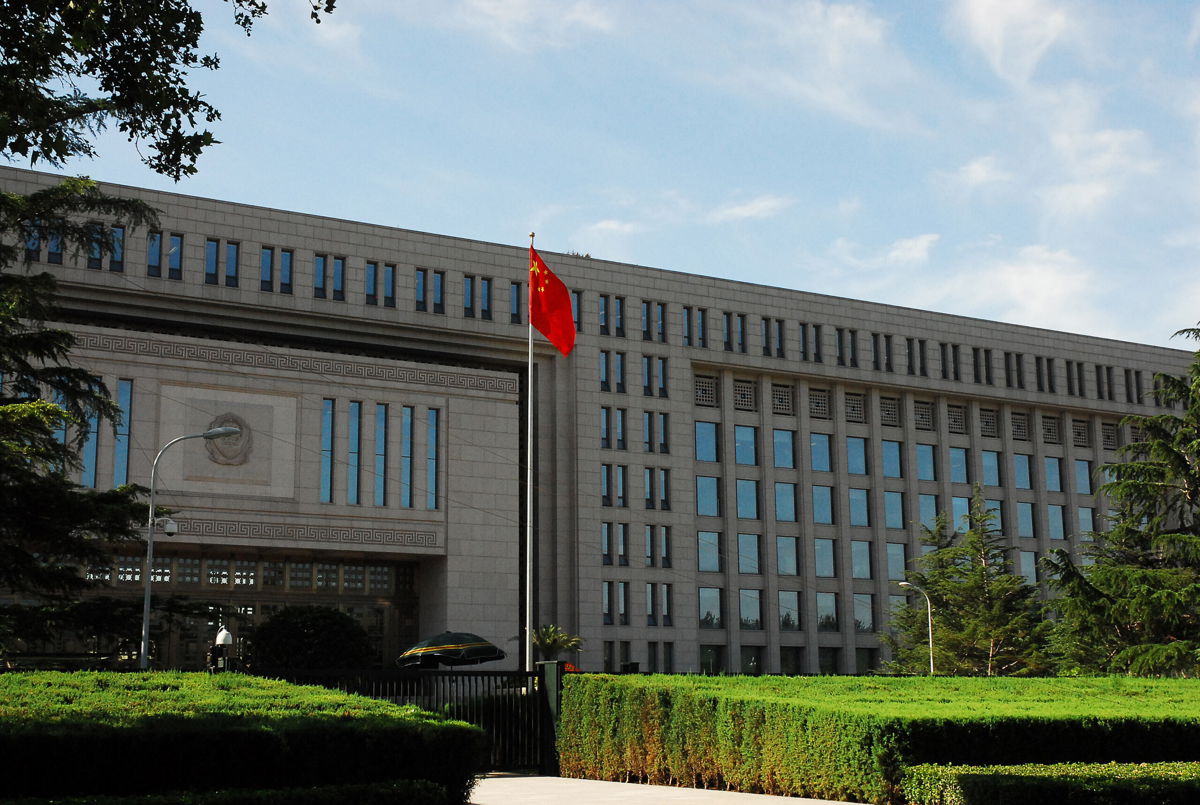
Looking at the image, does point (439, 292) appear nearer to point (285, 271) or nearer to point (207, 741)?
point (285, 271)

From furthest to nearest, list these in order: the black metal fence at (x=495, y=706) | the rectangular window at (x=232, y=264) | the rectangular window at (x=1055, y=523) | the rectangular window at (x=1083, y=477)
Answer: the rectangular window at (x=1083, y=477)
the rectangular window at (x=1055, y=523)
the rectangular window at (x=232, y=264)
the black metal fence at (x=495, y=706)

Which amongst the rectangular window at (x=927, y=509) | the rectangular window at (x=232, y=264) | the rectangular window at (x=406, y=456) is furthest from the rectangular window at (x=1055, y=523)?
the rectangular window at (x=232, y=264)

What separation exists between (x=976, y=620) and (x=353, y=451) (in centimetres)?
2497

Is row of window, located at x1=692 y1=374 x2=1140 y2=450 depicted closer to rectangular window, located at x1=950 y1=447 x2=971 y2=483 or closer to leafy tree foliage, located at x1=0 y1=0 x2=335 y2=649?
rectangular window, located at x1=950 y1=447 x2=971 y2=483

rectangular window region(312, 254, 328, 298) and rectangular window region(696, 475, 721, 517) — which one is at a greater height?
rectangular window region(312, 254, 328, 298)

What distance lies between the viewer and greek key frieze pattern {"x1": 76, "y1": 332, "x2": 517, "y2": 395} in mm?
46969

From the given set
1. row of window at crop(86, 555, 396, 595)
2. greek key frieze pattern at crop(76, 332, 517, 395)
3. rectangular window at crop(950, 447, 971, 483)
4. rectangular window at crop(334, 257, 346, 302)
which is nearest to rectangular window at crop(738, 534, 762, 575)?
rectangular window at crop(950, 447, 971, 483)

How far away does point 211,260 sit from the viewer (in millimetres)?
50312

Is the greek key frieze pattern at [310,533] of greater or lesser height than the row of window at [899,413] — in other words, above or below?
below

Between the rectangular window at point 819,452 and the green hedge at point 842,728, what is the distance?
132 ft

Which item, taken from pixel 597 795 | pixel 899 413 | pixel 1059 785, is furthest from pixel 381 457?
pixel 1059 785

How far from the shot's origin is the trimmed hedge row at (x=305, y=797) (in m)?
10.3

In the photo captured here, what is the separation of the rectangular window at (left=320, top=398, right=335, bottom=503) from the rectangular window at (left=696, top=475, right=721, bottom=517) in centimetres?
1784

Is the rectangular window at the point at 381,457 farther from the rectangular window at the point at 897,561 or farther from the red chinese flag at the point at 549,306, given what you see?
the rectangular window at the point at 897,561
